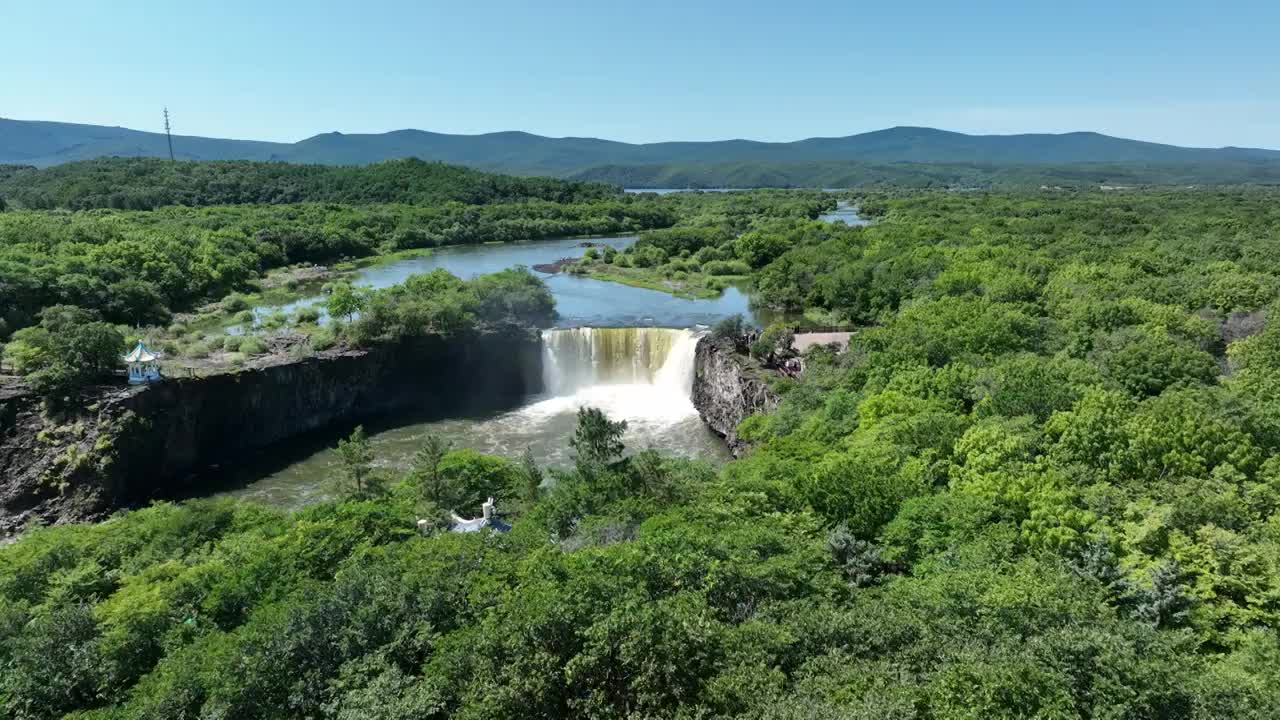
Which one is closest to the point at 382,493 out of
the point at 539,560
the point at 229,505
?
the point at 229,505

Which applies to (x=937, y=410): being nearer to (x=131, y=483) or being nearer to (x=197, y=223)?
(x=131, y=483)

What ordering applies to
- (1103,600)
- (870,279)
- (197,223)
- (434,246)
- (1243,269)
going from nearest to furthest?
1. (1103,600)
2. (1243,269)
3. (870,279)
4. (197,223)
5. (434,246)

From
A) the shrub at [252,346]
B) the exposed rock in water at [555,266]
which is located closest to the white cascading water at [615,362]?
the shrub at [252,346]

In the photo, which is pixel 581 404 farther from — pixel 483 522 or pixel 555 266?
pixel 555 266

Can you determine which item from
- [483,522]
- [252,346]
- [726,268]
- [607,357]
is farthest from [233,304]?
[726,268]

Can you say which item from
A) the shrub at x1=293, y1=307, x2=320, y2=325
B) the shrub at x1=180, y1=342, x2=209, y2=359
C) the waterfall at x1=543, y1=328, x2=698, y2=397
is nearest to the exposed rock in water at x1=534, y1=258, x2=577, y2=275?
the shrub at x1=293, y1=307, x2=320, y2=325

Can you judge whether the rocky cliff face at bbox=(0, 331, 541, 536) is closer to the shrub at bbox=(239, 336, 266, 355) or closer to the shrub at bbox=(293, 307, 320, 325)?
the shrub at bbox=(239, 336, 266, 355)
